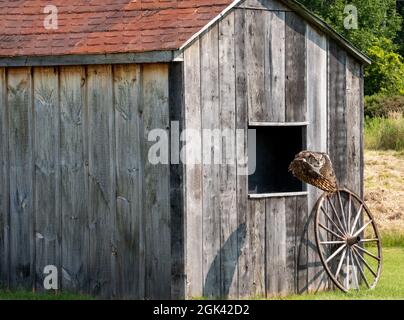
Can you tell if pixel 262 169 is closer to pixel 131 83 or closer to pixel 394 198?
pixel 131 83

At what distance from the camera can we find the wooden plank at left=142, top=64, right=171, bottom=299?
1434cm

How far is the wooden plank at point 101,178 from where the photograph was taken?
14805mm

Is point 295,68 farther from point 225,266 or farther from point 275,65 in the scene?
point 225,266

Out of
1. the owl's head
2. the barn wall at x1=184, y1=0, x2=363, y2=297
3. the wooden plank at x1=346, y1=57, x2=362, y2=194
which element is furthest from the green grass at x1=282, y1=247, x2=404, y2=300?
the owl's head

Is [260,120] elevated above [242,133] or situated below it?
above

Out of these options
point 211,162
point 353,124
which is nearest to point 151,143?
point 211,162

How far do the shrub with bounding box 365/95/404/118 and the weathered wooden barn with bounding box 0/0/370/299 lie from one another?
2258cm

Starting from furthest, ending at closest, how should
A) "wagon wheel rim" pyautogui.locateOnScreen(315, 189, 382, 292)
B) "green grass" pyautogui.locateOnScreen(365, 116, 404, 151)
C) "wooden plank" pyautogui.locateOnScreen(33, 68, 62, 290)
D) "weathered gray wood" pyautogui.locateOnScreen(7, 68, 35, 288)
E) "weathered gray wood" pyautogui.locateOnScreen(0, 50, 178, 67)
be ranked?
"green grass" pyautogui.locateOnScreen(365, 116, 404, 151)
"wagon wheel rim" pyautogui.locateOnScreen(315, 189, 382, 292)
"weathered gray wood" pyautogui.locateOnScreen(7, 68, 35, 288)
"wooden plank" pyautogui.locateOnScreen(33, 68, 62, 290)
"weathered gray wood" pyautogui.locateOnScreen(0, 50, 178, 67)

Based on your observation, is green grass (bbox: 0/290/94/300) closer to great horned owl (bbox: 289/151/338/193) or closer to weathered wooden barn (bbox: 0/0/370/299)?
weathered wooden barn (bbox: 0/0/370/299)

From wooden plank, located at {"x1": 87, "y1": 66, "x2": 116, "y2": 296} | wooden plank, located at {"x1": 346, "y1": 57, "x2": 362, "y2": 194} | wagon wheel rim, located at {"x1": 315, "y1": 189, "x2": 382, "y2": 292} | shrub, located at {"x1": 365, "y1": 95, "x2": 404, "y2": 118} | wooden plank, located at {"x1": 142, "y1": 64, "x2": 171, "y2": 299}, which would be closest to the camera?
wooden plank, located at {"x1": 142, "y1": 64, "x2": 171, "y2": 299}

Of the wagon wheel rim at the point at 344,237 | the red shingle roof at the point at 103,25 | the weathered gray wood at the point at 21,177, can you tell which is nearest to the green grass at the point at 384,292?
the wagon wheel rim at the point at 344,237

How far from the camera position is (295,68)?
1572 centimetres

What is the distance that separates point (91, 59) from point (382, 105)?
25.5m

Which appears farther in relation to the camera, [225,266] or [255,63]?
[255,63]
